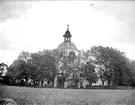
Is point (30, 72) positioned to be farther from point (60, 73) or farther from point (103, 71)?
point (103, 71)

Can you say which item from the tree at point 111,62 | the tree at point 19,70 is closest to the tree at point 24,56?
Result: the tree at point 19,70

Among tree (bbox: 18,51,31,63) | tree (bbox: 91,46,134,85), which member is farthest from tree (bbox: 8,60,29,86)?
tree (bbox: 91,46,134,85)

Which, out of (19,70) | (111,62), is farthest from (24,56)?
Result: (111,62)

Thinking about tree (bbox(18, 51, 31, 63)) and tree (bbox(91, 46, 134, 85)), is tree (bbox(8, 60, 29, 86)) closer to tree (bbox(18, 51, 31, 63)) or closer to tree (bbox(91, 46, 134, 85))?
tree (bbox(18, 51, 31, 63))

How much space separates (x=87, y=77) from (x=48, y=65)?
831 cm

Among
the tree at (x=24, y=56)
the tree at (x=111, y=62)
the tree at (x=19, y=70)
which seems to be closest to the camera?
the tree at (x=111, y=62)

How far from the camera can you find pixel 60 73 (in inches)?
1238

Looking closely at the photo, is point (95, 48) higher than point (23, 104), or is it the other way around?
point (95, 48)

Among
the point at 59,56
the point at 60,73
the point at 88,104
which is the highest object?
the point at 59,56

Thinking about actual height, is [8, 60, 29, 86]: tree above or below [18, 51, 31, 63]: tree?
below

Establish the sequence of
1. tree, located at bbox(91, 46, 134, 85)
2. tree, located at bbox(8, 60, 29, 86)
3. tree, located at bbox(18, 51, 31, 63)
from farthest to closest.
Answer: tree, located at bbox(18, 51, 31, 63) < tree, located at bbox(8, 60, 29, 86) < tree, located at bbox(91, 46, 134, 85)

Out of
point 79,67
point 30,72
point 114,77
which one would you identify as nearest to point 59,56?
point 79,67

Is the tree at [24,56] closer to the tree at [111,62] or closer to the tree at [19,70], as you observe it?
the tree at [19,70]

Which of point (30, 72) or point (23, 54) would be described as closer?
point (30, 72)
